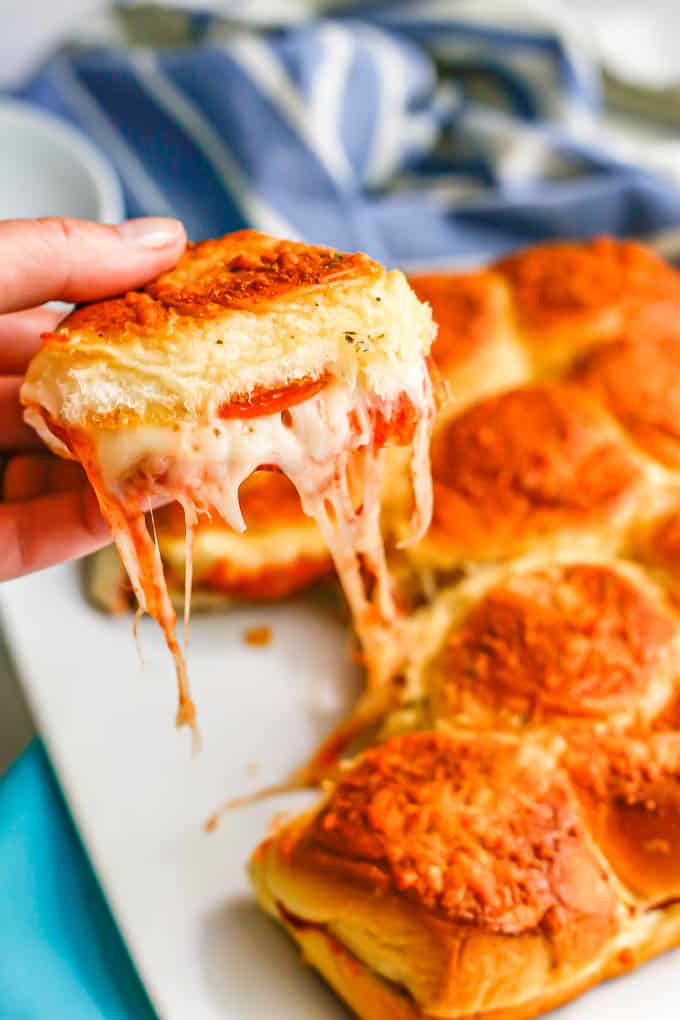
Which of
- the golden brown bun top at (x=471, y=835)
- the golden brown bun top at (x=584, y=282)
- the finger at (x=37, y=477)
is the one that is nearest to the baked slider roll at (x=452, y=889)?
the golden brown bun top at (x=471, y=835)

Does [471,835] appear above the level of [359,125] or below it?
below

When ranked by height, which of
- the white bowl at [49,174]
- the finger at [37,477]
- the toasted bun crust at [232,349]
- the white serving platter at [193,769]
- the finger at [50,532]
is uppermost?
the toasted bun crust at [232,349]

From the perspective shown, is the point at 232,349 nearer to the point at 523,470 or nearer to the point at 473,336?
the point at 523,470

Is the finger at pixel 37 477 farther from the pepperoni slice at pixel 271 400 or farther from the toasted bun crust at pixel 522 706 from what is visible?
the pepperoni slice at pixel 271 400

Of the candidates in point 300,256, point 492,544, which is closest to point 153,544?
point 300,256

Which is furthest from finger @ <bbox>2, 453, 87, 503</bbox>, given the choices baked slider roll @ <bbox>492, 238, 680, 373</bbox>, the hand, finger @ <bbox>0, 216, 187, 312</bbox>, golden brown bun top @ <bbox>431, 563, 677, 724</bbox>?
baked slider roll @ <bbox>492, 238, 680, 373</bbox>

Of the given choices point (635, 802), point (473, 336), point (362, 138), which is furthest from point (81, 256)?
point (362, 138)
